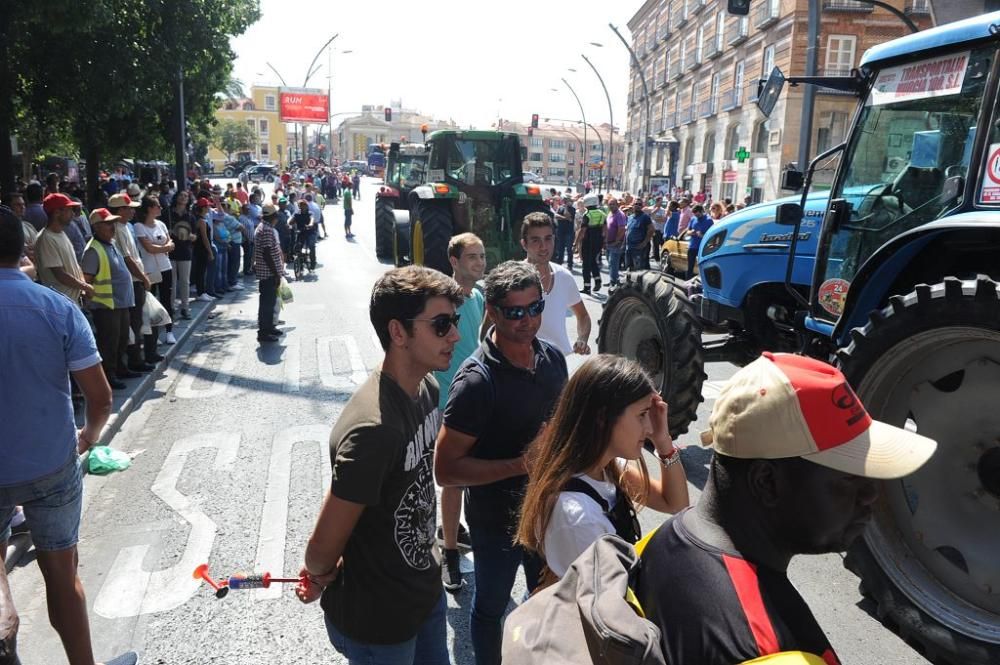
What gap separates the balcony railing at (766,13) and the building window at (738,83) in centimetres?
270

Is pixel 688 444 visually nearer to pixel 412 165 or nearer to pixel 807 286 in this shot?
pixel 807 286

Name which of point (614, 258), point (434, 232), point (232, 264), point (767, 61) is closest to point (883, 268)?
point (434, 232)

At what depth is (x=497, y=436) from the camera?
113 inches

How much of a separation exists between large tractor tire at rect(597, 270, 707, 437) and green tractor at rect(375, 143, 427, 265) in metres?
12.7

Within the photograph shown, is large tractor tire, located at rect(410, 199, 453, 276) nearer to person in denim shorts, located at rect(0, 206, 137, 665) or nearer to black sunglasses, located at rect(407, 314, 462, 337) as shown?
person in denim shorts, located at rect(0, 206, 137, 665)

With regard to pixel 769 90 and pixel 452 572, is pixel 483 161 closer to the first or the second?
pixel 769 90

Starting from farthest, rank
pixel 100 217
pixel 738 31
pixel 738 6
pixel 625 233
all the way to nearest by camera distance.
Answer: pixel 738 31 → pixel 625 233 → pixel 738 6 → pixel 100 217

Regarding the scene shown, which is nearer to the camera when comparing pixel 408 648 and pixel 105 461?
pixel 408 648

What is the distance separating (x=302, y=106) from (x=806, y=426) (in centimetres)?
6933

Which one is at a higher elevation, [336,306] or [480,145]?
[480,145]

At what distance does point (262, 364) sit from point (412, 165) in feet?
40.0

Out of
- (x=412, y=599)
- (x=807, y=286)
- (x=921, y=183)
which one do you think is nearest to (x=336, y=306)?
(x=807, y=286)

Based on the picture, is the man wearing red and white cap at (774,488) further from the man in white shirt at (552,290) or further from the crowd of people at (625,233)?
the crowd of people at (625,233)

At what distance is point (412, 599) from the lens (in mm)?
2242
